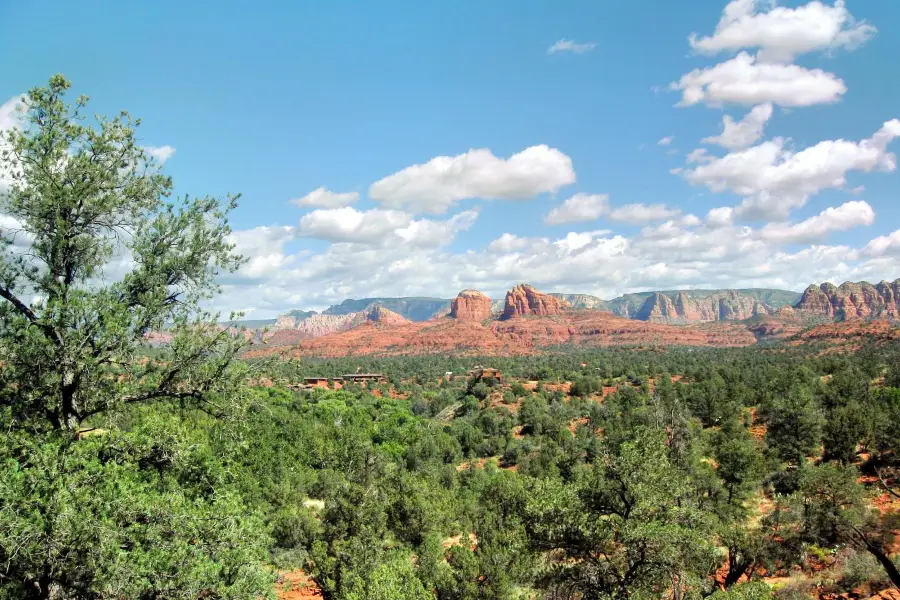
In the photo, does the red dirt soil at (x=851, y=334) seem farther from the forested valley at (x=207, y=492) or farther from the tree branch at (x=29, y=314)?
the tree branch at (x=29, y=314)

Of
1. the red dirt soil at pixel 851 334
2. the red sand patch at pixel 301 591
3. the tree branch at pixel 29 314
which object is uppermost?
the tree branch at pixel 29 314

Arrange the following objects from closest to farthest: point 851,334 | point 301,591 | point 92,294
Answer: point 92,294 < point 301,591 < point 851,334

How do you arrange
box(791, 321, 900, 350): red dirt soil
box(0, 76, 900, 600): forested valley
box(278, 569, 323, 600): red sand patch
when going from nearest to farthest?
box(0, 76, 900, 600): forested valley, box(278, 569, 323, 600): red sand patch, box(791, 321, 900, 350): red dirt soil

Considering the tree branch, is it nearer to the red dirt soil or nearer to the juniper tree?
the juniper tree

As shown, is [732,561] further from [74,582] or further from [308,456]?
[308,456]

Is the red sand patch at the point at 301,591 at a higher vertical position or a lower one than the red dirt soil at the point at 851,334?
lower

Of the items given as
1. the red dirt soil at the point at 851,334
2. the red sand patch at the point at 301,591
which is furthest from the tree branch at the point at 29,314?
the red dirt soil at the point at 851,334

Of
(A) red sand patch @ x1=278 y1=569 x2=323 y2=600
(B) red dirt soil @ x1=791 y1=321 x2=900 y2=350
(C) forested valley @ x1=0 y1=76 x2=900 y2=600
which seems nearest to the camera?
(C) forested valley @ x1=0 y1=76 x2=900 y2=600

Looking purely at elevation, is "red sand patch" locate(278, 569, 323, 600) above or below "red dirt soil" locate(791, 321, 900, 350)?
below

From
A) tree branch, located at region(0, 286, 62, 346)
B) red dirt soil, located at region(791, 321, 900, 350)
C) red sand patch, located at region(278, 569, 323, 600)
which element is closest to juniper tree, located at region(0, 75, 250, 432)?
tree branch, located at region(0, 286, 62, 346)

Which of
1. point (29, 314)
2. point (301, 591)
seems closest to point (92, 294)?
point (29, 314)

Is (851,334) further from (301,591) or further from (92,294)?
(92,294)

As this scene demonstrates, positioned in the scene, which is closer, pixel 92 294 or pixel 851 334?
pixel 92 294

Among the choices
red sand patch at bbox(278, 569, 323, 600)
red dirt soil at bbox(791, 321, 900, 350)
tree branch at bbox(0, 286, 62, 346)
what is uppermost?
tree branch at bbox(0, 286, 62, 346)
